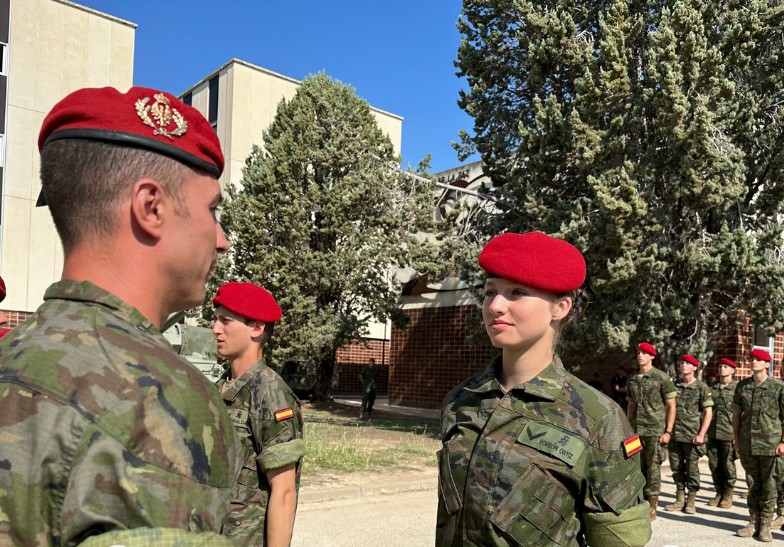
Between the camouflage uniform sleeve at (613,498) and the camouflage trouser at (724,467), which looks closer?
the camouflage uniform sleeve at (613,498)

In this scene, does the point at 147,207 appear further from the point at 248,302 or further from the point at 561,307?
the point at 248,302

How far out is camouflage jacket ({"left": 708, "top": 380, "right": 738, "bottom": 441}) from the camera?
10.1 meters

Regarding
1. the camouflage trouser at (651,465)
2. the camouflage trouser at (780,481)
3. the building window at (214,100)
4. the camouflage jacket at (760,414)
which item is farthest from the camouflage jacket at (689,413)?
the building window at (214,100)

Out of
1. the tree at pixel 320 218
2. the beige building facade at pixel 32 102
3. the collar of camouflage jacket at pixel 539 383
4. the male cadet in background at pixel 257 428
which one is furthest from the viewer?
the beige building facade at pixel 32 102

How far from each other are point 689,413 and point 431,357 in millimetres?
14104

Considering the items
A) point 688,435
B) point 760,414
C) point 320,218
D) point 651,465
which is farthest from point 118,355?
point 320,218

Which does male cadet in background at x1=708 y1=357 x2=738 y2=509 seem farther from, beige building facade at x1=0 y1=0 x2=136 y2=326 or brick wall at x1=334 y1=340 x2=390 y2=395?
beige building facade at x1=0 y1=0 x2=136 y2=326

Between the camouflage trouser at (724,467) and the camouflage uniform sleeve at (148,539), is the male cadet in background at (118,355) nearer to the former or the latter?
the camouflage uniform sleeve at (148,539)

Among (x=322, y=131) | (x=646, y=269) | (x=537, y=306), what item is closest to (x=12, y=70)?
(x=322, y=131)

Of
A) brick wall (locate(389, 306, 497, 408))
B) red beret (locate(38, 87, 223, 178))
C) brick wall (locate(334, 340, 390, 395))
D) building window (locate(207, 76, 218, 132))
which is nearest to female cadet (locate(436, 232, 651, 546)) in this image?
red beret (locate(38, 87, 223, 178))

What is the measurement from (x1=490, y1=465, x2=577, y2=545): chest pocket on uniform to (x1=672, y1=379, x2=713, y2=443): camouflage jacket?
8.24 m

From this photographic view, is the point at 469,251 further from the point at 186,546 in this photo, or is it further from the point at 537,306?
the point at 186,546

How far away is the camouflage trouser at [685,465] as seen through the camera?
946cm

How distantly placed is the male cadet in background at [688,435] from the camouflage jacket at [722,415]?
0.95 ft
